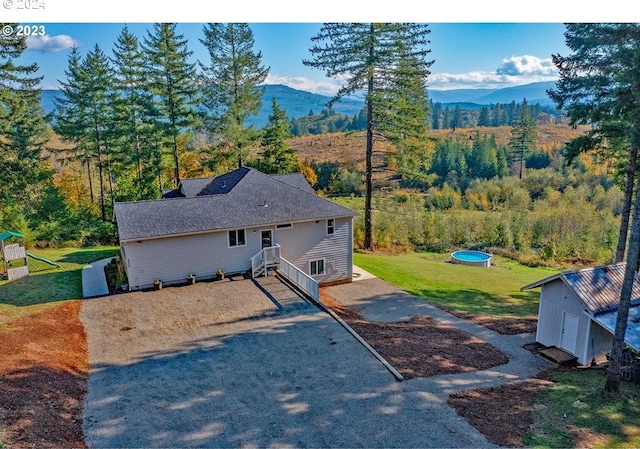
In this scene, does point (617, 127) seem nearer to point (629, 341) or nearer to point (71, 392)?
point (629, 341)

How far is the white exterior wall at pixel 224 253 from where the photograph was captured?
1639 centimetres

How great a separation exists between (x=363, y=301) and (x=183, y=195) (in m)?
10.3

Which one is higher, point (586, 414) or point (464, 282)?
point (586, 414)

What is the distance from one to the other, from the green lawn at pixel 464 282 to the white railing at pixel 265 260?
5.83 meters

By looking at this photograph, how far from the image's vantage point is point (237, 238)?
17.9 meters

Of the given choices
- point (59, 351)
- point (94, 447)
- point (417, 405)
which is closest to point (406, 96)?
point (417, 405)

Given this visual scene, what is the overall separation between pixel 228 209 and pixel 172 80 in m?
14.5

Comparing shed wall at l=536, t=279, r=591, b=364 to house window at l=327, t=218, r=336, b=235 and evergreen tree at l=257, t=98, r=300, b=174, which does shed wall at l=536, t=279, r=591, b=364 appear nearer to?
house window at l=327, t=218, r=336, b=235

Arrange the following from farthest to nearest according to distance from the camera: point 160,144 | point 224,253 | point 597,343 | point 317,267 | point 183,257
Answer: point 160,144
point 317,267
point 224,253
point 183,257
point 597,343

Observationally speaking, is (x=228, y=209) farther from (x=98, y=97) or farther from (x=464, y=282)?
(x=98, y=97)

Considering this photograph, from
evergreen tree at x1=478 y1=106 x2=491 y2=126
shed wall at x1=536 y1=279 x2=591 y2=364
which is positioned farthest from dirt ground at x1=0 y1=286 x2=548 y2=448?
evergreen tree at x1=478 y1=106 x2=491 y2=126

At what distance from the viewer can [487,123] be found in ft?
428

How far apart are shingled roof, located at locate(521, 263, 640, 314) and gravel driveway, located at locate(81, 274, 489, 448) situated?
20.4ft

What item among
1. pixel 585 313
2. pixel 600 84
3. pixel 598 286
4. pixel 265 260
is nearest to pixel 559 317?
pixel 585 313
